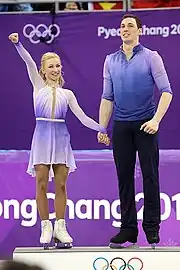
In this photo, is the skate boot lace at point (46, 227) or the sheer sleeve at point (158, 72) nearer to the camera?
the sheer sleeve at point (158, 72)

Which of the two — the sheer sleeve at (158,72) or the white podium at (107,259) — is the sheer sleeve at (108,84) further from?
the white podium at (107,259)

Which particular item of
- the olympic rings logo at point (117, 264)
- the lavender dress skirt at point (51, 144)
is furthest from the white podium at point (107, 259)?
the lavender dress skirt at point (51, 144)

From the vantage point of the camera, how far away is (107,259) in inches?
159

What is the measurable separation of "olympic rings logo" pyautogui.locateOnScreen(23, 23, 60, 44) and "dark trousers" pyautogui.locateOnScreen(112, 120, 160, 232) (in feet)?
8.15

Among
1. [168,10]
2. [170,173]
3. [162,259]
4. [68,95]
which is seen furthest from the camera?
[168,10]

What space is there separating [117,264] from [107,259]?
0.07 m

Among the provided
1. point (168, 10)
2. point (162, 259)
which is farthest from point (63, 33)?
point (162, 259)

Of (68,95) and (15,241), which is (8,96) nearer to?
(15,241)

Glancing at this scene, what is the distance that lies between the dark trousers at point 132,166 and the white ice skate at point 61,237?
380mm

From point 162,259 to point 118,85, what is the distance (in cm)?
113

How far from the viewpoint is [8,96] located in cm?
668

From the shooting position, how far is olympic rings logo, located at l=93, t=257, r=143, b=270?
3.99 meters

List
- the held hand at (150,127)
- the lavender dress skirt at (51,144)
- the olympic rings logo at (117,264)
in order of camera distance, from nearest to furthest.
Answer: the olympic rings logo at (117,264)
the held hand at (150,127)
the lavender dress skirt at (51,144)

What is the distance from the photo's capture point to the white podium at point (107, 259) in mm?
4004
